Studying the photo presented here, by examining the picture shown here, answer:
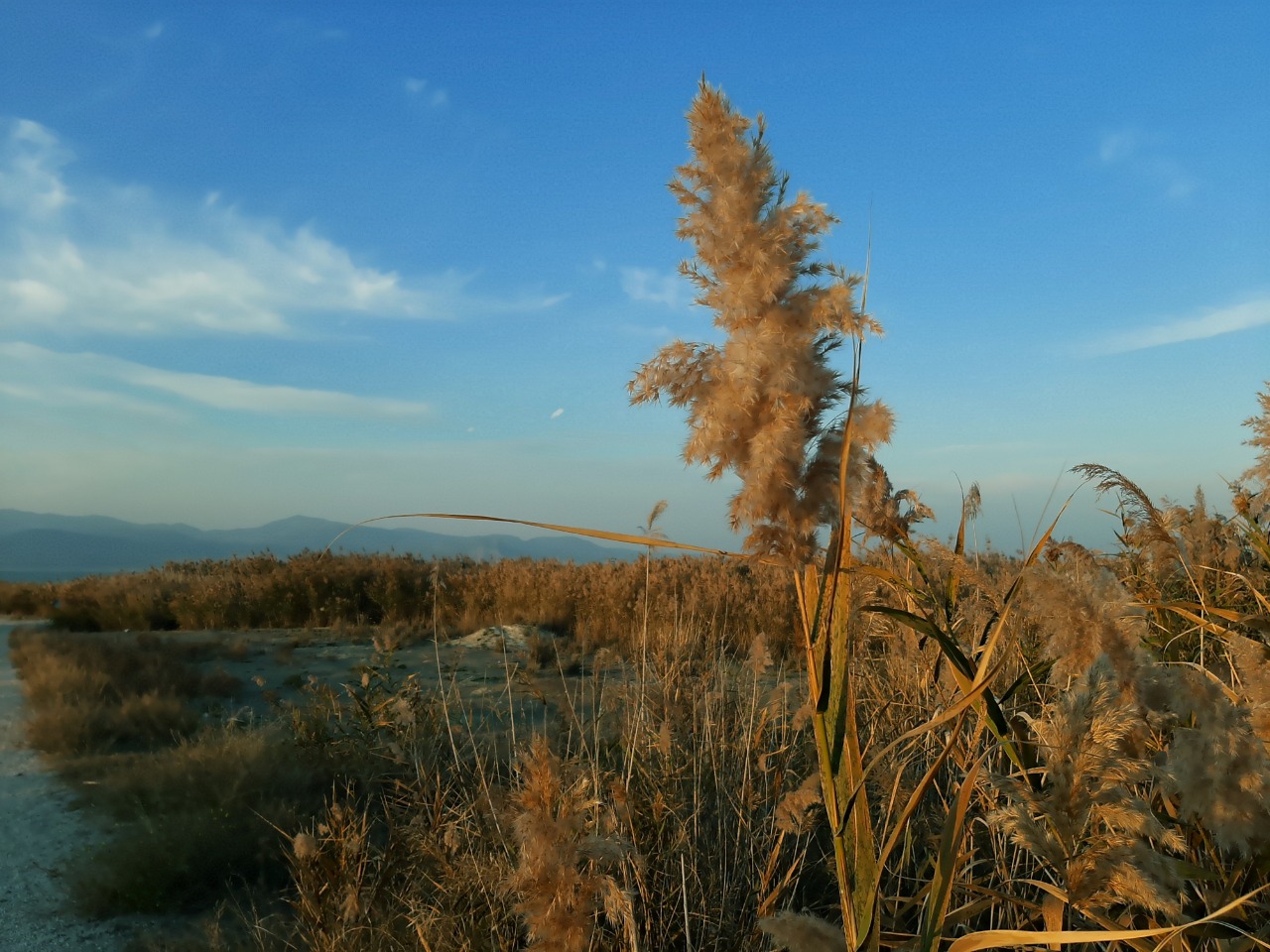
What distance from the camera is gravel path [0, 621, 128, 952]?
12.1ft

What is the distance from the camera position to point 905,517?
2.09 meters

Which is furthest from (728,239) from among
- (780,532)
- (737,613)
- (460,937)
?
(737,613)

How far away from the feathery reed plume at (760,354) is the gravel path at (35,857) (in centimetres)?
380

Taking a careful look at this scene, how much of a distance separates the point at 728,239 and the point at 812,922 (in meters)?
1.25

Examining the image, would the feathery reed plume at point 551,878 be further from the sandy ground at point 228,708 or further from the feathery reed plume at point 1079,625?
the sandy ground at point 228,708

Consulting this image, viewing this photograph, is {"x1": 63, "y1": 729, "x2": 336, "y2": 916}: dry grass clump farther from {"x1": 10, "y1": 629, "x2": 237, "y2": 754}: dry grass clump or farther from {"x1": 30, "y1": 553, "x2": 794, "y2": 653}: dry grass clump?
{"x1": 30, "y1": 553, "x2": 794, "y2": 653}: dry grass clump

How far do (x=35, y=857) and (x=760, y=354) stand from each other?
5.02 m

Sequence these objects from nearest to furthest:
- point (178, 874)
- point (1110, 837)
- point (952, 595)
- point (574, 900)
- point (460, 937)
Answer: point (1110, 837), point (574, 900), point (952, 595), point (460, 937), point (178, 874)

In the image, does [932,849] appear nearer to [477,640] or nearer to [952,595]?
[952,595]

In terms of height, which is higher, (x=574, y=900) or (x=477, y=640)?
(x=574, y=900)

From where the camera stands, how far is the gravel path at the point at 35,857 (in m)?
3.70

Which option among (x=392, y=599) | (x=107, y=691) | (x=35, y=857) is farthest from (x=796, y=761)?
(x=392, y=599)

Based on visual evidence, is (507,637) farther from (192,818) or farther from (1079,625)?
(1079,625)

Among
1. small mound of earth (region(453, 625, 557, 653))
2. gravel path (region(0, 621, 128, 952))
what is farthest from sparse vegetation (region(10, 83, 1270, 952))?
small mound of earth (region(453, 625, 557, 653))
